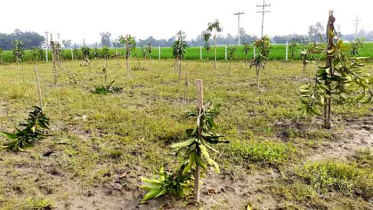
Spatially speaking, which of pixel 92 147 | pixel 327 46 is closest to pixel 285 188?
pixel 327 46

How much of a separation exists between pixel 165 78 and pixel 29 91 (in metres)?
4.71

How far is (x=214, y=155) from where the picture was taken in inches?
143

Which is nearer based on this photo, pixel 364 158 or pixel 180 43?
pixel 364 158

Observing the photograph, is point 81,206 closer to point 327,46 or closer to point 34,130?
point 34,130

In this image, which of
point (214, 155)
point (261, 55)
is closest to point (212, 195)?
point (214, 155)

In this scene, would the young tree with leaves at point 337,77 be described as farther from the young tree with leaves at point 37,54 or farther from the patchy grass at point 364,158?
the young tree with leaves at point 37,54

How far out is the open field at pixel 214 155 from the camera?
2695 mm

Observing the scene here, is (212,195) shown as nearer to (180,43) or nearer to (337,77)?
(337,77)

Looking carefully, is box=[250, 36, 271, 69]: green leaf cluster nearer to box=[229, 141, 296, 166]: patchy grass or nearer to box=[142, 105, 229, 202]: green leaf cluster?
box=[229, 141, 296, 166]: patchy grass

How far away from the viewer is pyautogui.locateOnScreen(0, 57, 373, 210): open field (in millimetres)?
2695

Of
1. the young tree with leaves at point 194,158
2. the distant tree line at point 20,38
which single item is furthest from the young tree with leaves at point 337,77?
the distant tree line at point 20,38

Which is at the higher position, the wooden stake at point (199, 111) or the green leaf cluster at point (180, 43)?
the green leaf cluster at point (180, 43)

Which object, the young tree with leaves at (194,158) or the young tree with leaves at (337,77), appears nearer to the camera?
the young tree with leaves at (194,158)

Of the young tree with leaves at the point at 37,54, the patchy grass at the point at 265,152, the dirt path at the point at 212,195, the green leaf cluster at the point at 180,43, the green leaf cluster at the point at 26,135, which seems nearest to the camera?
the dirt path at the point at 212,195
